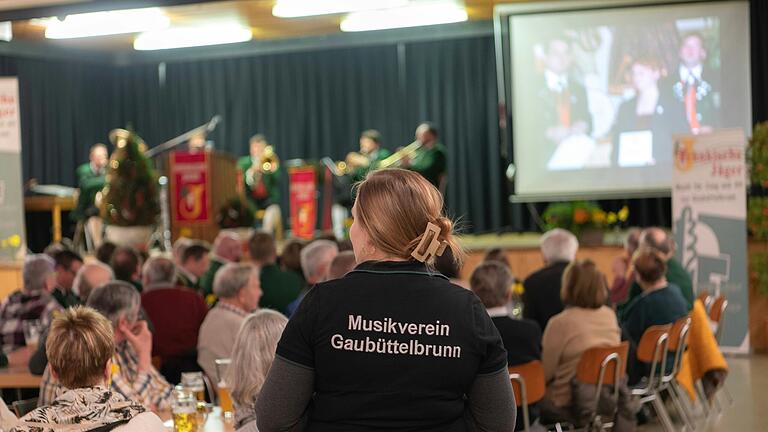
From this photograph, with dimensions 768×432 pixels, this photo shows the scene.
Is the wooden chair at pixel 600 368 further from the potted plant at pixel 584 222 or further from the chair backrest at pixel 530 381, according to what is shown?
the potted plant at pixel 584 222

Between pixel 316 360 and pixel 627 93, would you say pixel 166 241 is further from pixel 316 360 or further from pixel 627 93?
pixel 316 360

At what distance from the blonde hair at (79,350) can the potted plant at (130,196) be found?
904cm

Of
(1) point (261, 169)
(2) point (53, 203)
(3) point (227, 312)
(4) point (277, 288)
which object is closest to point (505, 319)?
(3) point (227, 312)

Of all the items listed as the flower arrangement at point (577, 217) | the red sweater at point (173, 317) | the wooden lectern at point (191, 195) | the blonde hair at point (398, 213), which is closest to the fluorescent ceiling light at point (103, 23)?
the wooden lectern at point (191, 195)

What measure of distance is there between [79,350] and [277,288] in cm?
384

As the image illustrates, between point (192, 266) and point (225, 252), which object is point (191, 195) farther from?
point (192, 266)

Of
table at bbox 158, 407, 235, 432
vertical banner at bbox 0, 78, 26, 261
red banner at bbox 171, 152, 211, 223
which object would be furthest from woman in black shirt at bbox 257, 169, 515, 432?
red banner at bbox 171, 152, 211, 223

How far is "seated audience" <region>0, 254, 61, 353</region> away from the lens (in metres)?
5.80

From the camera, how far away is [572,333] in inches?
208

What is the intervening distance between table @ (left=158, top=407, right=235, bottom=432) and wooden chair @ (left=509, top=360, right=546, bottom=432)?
1.39 metres

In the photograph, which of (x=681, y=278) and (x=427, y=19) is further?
(x=427, y=19)

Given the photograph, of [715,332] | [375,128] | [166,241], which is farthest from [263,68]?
[715,332]

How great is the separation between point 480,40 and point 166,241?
559 centimetres

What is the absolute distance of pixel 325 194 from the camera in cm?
1571
